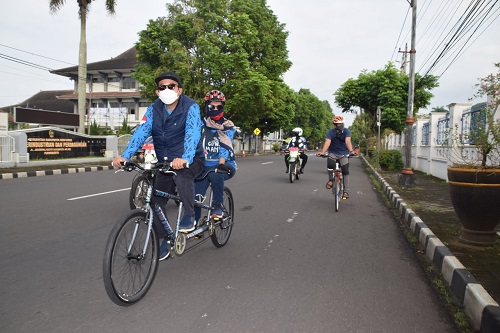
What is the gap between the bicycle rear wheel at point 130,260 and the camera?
2734mm

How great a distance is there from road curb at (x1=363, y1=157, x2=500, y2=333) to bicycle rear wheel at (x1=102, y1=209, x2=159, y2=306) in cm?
247

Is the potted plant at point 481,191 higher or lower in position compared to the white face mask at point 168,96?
lower

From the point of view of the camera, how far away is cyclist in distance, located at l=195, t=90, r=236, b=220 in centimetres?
432

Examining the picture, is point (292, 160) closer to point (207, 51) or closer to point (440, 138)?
point (440, 138)

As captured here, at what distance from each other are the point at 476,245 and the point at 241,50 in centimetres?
2158

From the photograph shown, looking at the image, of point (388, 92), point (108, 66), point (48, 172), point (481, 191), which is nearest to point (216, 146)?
point (481, 191)

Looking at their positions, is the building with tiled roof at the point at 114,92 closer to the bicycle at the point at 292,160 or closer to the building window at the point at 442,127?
the bicycle at the point at 292,160

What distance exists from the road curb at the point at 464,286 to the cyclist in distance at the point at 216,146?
94.7 inches

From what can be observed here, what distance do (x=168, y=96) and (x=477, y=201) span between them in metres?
3.62

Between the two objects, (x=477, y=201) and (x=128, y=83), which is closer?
(x=477, y=201)

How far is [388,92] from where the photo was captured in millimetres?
23609

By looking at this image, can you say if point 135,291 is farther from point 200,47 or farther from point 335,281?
point 200,47

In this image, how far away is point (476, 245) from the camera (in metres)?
4.63

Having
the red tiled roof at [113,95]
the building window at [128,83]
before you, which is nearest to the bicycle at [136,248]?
the red tiled roof at [113,95]
